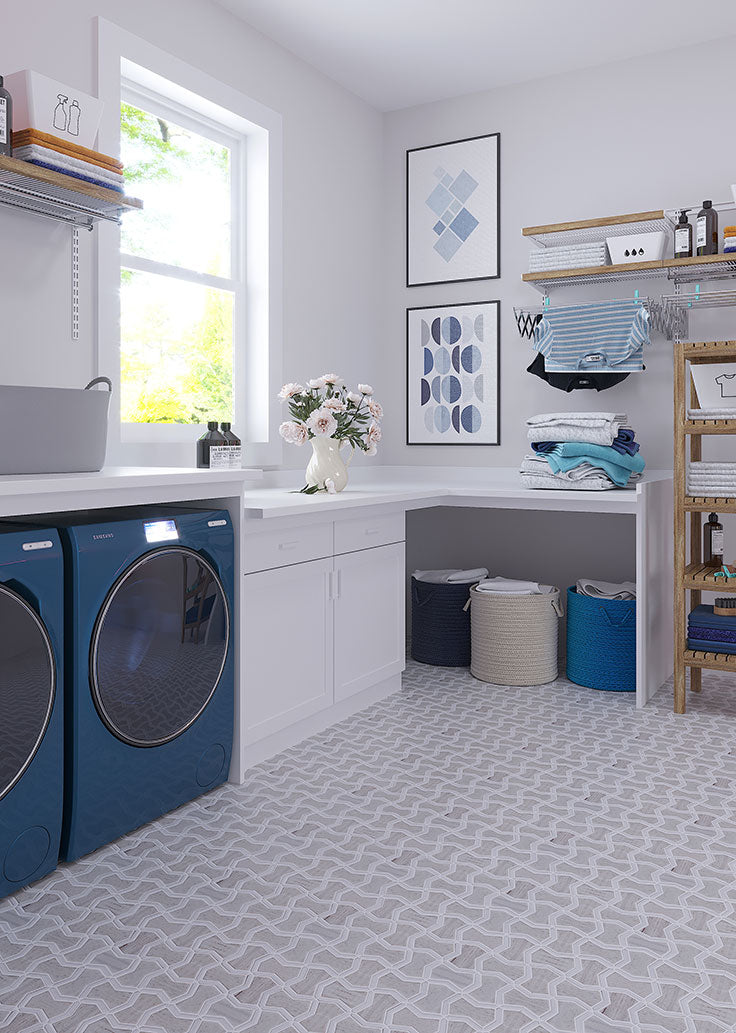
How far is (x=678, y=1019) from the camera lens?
54.9 inches

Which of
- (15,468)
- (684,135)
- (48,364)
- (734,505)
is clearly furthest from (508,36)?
(15,468)

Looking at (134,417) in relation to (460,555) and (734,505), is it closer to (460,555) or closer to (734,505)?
(460,555)

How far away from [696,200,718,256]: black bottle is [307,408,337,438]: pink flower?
1594 mm

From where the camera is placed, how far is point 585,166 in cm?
370

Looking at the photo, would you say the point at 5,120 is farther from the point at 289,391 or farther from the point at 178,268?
the point at 289,391

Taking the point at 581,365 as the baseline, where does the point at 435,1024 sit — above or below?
below

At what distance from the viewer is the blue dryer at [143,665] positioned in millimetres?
1878

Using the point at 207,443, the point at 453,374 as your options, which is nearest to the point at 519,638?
the point at 453,374

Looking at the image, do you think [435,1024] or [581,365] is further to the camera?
[581,365]

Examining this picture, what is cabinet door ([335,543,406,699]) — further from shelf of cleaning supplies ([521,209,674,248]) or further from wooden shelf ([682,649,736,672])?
shelf of cleaning supplies ([521,209,674,248])

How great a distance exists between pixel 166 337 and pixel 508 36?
1853 mm

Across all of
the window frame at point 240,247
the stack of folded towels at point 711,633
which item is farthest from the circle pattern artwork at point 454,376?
the stack of folded towels at point 711,633

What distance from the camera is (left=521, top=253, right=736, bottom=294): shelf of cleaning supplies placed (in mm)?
3225

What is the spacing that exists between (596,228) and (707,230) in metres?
0.47
